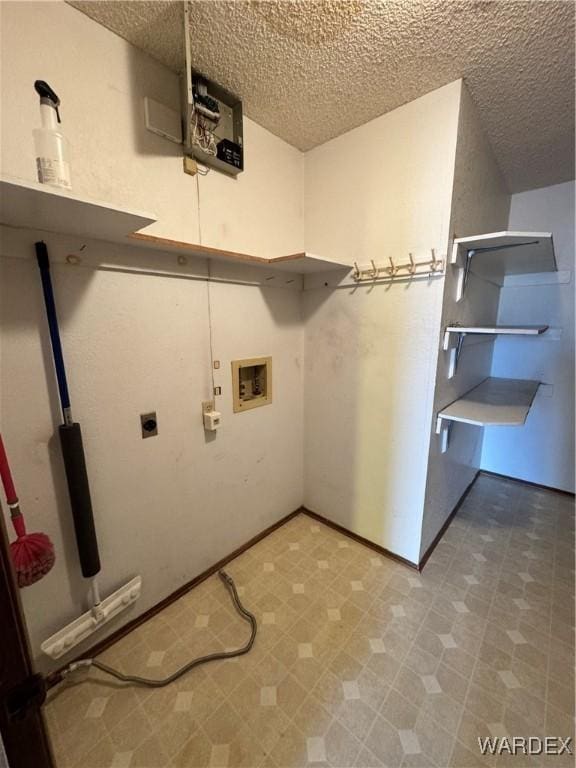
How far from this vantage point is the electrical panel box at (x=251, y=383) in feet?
5.56

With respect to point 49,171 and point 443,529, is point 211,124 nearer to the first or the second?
point 49,171

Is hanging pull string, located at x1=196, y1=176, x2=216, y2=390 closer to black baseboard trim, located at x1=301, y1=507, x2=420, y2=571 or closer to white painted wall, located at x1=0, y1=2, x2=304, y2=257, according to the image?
white painted wall, located at x1=0, y1=2, x2=304, y2=257

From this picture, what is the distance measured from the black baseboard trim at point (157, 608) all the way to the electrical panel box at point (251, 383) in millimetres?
874

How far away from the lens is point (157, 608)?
148 cm

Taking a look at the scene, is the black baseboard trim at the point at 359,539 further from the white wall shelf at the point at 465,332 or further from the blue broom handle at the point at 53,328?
the blue broom handle at the point at 53,328

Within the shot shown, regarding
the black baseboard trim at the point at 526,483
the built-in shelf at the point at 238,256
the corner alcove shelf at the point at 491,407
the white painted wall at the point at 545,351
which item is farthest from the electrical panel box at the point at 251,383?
the black baseboard trim at the point at 526,483

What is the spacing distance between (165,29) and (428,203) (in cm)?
123

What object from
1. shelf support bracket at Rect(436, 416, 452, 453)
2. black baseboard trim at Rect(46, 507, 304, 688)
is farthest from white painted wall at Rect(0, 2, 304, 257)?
black baseboard trim at Rect(46, 507, 304, 688)

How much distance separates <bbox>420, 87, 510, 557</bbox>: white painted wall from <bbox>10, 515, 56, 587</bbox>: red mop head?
5.46 feet

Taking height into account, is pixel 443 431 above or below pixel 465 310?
below

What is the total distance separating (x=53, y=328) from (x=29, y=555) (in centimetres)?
74

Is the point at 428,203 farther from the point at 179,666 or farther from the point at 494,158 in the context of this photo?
the point at 179,666

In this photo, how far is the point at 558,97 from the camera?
1394 mm

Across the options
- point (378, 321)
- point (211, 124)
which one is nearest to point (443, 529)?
point (378, 321)
